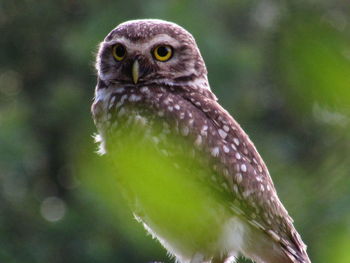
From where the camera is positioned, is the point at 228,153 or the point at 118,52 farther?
the point at 118,52

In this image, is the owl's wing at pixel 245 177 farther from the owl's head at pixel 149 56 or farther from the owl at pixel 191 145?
the owl's head at pixel 149 56

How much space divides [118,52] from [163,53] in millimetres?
164

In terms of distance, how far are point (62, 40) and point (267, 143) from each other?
4.80m

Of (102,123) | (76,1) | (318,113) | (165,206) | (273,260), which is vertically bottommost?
(76,1)

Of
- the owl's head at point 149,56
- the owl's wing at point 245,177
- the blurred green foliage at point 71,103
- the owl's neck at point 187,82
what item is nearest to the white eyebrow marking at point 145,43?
the owl's head at point 149,56

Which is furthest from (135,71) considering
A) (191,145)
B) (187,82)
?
(191,145)

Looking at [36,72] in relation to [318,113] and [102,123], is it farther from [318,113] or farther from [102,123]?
[318,113]

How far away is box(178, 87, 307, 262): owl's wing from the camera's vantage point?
2900 millimetres

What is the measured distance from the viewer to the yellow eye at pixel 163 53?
128 inches

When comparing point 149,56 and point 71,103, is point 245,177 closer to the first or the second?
point 149,56

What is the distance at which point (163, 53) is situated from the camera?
3.31m

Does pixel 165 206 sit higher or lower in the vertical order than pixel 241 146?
higher

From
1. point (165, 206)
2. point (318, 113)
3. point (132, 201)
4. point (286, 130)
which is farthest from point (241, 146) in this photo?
point (286, 130)

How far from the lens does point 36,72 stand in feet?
46.3
